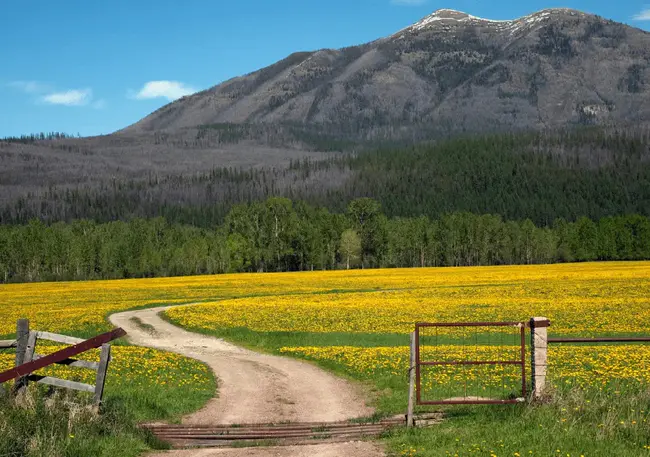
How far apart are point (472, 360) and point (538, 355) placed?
6808 mm

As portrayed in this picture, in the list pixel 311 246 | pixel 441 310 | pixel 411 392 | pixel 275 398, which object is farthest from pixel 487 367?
pixel 311 246

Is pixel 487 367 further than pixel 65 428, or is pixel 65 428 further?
pixel 487 367

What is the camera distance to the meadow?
13703mm

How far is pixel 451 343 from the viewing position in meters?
32.4

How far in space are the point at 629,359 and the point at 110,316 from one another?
38.7m

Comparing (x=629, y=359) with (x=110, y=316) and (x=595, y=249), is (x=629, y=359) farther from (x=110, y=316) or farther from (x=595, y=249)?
(x=595, y=249)

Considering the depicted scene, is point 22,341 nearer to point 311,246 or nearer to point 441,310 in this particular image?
point 441,310

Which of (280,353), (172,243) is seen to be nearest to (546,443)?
(280,353)

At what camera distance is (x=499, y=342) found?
109ft

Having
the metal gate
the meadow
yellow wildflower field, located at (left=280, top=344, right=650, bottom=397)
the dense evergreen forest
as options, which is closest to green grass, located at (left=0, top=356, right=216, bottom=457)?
the meadow

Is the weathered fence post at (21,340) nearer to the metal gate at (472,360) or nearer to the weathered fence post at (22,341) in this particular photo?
the weathered fence post at (22,341)

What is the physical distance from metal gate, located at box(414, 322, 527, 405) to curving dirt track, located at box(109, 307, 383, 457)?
260 centimetres

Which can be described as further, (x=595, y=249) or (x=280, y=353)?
(x=595, y=249)

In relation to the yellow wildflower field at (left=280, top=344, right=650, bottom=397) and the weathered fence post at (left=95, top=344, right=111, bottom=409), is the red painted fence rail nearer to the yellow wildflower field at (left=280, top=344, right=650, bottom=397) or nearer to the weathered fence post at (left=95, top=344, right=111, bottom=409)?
the weathered fence post at (left=95, top=344, right=111, bottom=409)
